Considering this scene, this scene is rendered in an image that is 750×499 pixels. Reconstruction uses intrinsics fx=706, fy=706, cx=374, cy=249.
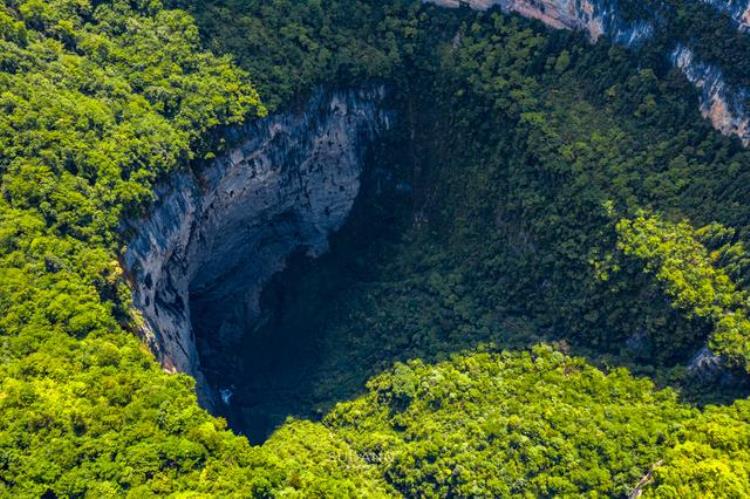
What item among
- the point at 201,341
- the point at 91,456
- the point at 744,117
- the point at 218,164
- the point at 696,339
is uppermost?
the point at 744,117

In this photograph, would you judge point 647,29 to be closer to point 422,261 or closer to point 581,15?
point 581,15

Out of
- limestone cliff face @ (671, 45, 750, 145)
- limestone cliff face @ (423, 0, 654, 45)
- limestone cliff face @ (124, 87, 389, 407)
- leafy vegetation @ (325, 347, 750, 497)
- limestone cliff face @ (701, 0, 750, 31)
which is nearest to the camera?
leafy vegetation @ (325, 347, 750, 497)

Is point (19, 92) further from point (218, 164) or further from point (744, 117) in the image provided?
point (744, 117)

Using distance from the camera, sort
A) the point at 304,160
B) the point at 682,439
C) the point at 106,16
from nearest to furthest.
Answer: the point at 682,439, the point at 106,16, the point at 304,160

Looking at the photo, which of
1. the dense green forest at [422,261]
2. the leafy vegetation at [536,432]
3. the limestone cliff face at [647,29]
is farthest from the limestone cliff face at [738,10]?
the leafy vegetation at [536,432]

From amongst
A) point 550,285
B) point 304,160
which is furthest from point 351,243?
point 550,285

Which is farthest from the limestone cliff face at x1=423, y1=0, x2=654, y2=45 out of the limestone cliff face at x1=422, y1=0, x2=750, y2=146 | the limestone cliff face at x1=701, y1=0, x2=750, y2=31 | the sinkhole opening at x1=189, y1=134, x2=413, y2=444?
the sinkhole opening at x1=189, y1=134, x2=413, y2=444

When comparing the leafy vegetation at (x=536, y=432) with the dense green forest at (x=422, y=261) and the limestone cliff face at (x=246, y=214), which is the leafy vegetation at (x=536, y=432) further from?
the limestone cliff face at (x=246, y=214)

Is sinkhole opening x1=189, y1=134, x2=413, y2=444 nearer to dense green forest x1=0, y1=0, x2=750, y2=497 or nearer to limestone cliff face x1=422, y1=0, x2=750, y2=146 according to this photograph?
dense green forest x1=0, y1=0, x2=750, y2=497
